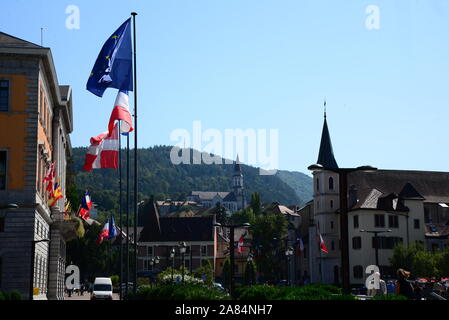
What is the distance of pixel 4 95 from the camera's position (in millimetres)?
43531

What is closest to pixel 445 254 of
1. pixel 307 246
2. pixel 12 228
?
pixel 307 246

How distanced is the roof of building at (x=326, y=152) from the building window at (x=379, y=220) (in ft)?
53.8

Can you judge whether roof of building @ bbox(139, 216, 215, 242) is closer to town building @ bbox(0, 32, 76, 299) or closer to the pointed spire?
the pointed spire

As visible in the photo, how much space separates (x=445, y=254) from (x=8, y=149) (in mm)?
53009

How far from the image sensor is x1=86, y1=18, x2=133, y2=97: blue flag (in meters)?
28.8

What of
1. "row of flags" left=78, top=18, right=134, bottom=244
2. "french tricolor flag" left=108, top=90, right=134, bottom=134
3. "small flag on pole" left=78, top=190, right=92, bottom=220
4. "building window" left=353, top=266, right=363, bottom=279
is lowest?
"building window" left=353, top=266, right=363, bottom=279

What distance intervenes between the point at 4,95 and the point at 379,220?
6367cm

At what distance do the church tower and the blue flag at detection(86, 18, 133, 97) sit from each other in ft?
243

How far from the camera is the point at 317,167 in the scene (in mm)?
26047

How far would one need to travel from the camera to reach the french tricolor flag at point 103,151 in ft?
120

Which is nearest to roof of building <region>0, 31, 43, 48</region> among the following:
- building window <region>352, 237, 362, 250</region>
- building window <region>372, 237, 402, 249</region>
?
building window <region>352, 237, 362, 250</region>

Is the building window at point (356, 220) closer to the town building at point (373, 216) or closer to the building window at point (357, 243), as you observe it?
the town building at point (373, 216)

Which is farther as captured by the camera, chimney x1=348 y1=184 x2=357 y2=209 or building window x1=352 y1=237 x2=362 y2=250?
chimney x1=348 y1=184 x2=357 y2=209
